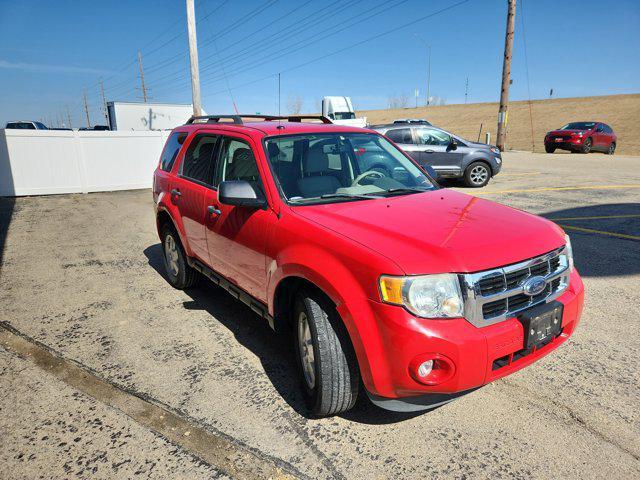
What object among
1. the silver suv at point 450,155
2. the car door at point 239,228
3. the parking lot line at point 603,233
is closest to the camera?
the car door at point 239,228

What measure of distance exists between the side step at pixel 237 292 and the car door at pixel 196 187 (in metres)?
0.10

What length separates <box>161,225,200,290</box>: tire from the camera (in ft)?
15.5

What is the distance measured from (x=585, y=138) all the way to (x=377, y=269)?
80.5 feet

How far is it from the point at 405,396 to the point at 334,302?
602 millimetres

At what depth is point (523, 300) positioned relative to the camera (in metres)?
2.40

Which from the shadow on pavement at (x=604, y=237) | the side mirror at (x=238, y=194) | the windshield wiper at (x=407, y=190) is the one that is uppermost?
the side mirror at (x=238, y=194)

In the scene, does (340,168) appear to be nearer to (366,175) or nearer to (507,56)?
(366,175)

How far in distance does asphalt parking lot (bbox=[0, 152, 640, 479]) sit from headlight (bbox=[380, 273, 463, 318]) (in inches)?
34.2

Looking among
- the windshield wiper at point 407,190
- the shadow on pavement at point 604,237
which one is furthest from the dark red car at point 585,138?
the windshield wiper at point 407,190

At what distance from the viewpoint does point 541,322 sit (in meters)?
2.37

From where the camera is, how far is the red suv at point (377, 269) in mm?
2164

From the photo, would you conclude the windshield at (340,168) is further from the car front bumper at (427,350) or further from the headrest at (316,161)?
the car front bumper at (427,350)

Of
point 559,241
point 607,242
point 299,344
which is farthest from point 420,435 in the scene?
point 607,242

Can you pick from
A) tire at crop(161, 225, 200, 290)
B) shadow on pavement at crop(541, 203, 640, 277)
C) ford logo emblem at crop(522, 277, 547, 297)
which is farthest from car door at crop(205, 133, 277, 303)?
shadow on pavement at crop(541, 203, 640, 277)
